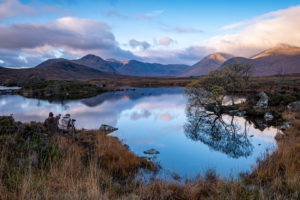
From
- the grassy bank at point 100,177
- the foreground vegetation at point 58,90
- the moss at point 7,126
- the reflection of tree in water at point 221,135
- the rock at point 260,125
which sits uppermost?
the foreground vegetation at point 58,90

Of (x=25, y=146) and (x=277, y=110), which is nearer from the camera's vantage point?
(x=25, y=146)

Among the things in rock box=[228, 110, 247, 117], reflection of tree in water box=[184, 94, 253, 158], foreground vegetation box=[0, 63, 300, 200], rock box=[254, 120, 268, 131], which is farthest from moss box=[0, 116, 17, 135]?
rock box=[228, 110, 247, 117]

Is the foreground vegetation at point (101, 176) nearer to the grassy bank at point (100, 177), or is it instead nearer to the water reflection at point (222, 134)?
the grassy bank at point (100, 177)

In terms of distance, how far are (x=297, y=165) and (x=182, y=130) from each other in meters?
11.3

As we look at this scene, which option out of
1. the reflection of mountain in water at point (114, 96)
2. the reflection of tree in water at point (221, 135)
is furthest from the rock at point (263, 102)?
the reflection of mountain in water at point (114, 96)

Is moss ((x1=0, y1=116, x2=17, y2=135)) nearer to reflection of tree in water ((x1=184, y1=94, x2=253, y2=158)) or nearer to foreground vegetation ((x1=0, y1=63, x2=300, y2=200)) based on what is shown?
foreground vegetation ((x1=0, y1=63, x2=300, y2=200))

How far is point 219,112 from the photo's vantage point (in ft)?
84.0

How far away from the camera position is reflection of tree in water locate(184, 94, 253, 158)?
12.8m

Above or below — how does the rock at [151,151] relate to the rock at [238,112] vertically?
below

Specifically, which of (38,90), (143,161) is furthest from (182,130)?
(38,90)

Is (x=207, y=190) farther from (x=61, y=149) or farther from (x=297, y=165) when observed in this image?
(x=61, y=149)

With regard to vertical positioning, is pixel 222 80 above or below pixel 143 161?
above

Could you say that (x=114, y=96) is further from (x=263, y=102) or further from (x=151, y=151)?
(x=151, y=151)

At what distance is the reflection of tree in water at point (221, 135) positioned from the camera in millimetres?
12805
